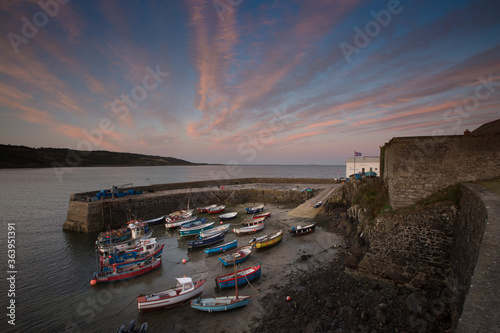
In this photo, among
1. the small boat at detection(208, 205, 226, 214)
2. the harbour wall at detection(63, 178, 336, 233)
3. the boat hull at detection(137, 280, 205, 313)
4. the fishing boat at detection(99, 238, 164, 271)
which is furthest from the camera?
the small boat at detection(208, 205, 226, 214)

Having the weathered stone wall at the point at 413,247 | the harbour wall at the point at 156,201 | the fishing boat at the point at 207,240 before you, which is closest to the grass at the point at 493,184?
the weathered stone wall at the point at 413,247

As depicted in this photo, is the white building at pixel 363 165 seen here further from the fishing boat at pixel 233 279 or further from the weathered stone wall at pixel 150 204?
the fishing boat at pixel 233 279

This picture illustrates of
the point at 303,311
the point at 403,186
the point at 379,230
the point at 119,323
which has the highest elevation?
the point at 403,186

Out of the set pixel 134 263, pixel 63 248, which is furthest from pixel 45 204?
pixel 134 263

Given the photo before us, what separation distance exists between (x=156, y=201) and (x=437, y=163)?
108 feet

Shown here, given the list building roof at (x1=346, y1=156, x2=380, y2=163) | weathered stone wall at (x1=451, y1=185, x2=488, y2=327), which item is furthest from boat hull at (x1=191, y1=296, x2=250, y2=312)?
building roof at (x1=346, y1=156, x2=380, y2=163)

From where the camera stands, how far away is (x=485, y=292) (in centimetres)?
442

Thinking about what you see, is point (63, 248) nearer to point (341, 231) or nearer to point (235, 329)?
point (235, 329)

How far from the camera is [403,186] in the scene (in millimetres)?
12867

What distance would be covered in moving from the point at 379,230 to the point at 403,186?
3.10m

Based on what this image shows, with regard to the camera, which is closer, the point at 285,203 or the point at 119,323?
the point at 119,323

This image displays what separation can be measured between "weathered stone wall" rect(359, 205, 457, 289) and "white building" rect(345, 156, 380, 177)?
3205cm

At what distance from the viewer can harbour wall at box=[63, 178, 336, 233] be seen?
25.8 m

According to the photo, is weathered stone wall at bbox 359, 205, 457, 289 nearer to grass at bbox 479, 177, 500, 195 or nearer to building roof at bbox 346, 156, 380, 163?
grass at bbox 479, 177, 500, 195
